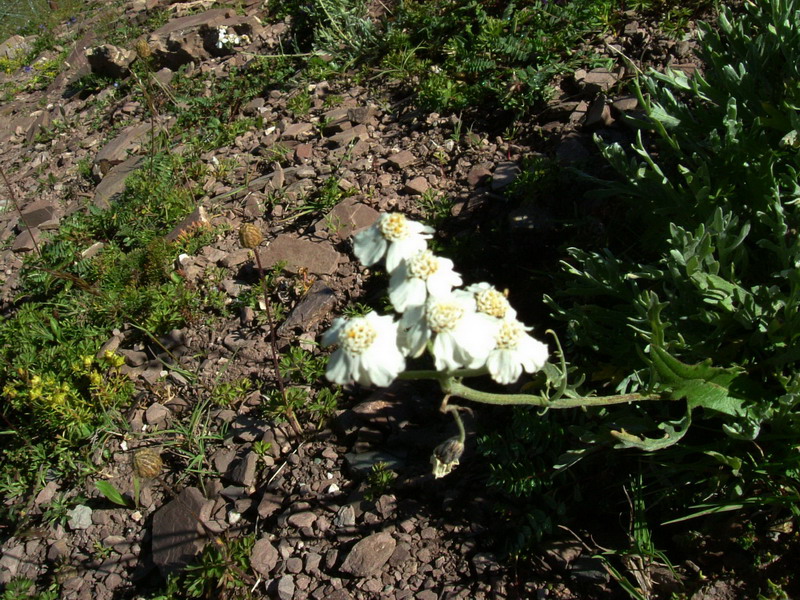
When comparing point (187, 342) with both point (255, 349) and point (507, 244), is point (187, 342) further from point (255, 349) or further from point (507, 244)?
point (507, 244)

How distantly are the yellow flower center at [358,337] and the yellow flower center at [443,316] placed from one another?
170mm

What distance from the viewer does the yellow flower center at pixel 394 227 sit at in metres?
1.83

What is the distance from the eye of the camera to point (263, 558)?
108 inches

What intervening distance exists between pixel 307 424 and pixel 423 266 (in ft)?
5.63

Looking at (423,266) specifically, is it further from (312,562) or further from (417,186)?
(417,186)

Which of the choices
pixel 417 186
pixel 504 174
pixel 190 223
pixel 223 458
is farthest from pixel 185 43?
pixel 223 458

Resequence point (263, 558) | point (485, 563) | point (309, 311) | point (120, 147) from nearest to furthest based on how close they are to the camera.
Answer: point (485, 563) → point (263, 558) → point (309, 311) → point (120, 147)

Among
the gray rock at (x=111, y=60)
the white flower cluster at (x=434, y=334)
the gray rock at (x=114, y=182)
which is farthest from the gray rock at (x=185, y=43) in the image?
the white flower cluster at (x=434, y=334)

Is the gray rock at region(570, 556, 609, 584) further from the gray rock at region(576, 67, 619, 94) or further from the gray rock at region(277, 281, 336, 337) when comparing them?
the gray rock at region(576, 67, 619, 94)

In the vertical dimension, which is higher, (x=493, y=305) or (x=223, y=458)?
(x=493, y=305)

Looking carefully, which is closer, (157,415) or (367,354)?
(367,354)

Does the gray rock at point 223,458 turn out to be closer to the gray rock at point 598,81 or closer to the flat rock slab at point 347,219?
the flat rock slab at point 347,219

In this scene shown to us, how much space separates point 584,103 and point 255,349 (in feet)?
8.46

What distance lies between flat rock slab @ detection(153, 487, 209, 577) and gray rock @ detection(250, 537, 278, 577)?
0.87ft
